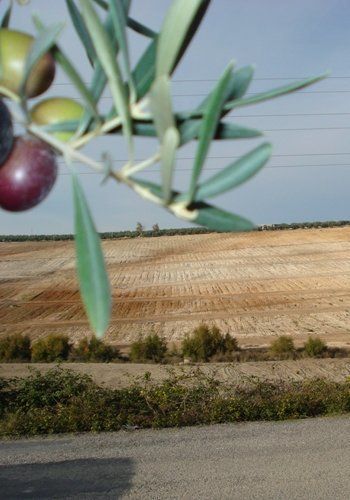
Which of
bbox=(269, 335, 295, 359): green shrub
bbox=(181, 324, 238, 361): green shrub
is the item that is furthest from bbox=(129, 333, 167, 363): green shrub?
bbox=(269, 335, 295, 359): green shrub

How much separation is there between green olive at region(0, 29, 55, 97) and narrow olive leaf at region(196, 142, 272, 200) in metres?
0.10

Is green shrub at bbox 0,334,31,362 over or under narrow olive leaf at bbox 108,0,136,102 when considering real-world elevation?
over

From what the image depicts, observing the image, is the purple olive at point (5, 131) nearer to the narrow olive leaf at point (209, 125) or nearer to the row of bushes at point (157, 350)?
the narrow olive leaf at point (209, 125)

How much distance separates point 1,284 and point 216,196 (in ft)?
94.2

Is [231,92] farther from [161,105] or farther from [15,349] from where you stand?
[15,349]

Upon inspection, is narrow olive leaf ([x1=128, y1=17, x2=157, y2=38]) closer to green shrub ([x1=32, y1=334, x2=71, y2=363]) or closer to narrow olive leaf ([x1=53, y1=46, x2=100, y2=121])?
narrow olive leaf ([x1=53, y1=46, x2=100, y2=121])

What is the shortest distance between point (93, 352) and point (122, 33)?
19142 mm

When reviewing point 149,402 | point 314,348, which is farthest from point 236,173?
point 314,348

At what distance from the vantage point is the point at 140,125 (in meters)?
0.33

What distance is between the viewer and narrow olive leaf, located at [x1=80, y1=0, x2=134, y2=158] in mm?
300

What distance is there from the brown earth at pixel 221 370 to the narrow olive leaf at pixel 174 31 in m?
16.4

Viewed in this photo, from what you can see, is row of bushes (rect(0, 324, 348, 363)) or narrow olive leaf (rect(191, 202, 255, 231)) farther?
row of bushes (rect(0, 324, 348, 363))

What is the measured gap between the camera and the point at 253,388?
16.6 meters

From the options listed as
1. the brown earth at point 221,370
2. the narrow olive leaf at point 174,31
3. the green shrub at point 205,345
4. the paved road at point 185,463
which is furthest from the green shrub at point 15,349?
the narrow olive leaf at point 174,31
